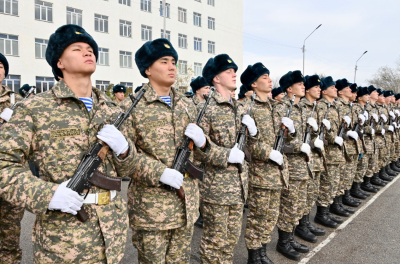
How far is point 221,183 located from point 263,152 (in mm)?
753

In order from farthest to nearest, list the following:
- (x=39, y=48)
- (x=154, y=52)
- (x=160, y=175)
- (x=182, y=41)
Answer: (x=182, y=41) < (x=39, y=48) < (x=154, y=52) < (x=160, y=175)

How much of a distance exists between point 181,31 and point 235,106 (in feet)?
88.4

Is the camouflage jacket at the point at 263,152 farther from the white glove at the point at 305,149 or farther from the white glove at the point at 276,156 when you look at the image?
the white glove at the point at 305,149

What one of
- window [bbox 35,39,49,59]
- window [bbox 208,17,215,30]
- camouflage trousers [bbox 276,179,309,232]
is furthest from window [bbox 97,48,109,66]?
camouflage trousers [bbox 276,179,309,232]

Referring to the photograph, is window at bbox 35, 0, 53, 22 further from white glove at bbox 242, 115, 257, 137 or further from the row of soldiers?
white glove at bbox 242, 115, 257, 137

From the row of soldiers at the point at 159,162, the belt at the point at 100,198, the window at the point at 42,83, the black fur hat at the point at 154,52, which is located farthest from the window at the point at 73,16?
the belt at the point at 100,198

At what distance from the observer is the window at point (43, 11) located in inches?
776

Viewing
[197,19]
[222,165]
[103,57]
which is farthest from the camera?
[197,19]

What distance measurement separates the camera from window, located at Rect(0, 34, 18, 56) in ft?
59.8

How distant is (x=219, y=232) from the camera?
3.09 m

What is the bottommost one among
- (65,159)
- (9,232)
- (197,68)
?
(9,232)

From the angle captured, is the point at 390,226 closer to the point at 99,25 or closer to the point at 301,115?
the point at 301,115

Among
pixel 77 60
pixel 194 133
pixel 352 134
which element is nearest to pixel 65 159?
pixel 77 60

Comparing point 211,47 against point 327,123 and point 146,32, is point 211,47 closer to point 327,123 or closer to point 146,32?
point 146,32
